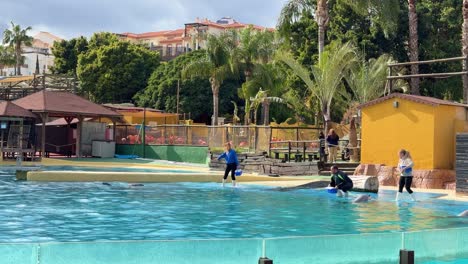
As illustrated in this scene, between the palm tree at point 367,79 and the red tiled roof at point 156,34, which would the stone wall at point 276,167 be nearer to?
the palm tree at point 367,79

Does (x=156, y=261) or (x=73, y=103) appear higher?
(x=73, y=103)

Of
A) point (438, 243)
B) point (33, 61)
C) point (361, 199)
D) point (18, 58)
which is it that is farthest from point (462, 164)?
point (33, 61)

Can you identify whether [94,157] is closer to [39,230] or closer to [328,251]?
[39,230]

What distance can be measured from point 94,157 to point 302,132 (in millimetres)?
14722

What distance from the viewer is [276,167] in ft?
93.7

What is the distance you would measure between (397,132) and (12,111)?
2128cm

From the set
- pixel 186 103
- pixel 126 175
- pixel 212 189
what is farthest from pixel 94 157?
pixel 186 103

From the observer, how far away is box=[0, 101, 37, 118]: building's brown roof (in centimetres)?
3431

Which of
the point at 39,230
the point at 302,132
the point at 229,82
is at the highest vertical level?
the point at 229,82

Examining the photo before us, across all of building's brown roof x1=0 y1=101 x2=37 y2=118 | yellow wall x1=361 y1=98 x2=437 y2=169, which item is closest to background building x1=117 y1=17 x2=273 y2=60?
building's brown roof x1=0 y1=101 x2=37 y2=118

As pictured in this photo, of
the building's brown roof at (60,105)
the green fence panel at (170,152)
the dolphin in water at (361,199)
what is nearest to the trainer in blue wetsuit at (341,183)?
the dolphin in water at (361,199)

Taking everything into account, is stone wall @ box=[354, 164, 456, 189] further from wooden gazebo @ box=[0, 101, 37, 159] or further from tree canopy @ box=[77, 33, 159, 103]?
tree canopy @ box=[77, 33, 159, 103]

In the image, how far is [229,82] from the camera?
2741 inches

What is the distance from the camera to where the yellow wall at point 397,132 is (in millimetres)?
22922
